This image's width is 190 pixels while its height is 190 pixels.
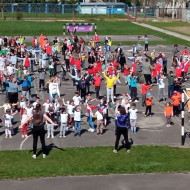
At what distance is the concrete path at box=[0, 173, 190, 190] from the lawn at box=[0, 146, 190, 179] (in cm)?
36

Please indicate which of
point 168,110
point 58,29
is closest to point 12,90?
point 168,110

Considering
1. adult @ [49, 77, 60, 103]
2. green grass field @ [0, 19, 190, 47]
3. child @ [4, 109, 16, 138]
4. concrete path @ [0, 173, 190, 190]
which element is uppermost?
green grass field @ [0, 19, 190, 47]

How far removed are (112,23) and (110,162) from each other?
56307 mm

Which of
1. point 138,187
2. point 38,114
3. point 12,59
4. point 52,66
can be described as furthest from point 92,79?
point 138,187

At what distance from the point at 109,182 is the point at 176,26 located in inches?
2191

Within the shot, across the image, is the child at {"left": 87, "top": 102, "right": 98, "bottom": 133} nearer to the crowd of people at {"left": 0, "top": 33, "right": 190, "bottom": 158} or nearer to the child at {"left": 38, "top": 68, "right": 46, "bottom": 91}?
the crowd of people at {"left": 0, "top": 33, "right": 190, "bottom": 158}

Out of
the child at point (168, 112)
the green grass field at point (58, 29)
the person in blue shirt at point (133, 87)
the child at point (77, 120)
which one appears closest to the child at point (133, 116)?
the child at point (168, 112)

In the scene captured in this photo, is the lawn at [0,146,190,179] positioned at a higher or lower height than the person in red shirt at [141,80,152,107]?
lower

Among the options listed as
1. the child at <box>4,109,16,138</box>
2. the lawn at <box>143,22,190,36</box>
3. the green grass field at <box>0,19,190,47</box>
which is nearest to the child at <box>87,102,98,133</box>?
the child at <box>4,109,16,138</box>

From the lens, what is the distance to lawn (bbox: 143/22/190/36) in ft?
201

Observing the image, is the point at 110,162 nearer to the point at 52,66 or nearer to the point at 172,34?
the point at 52,66

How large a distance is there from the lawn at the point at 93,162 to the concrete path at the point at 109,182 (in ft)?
1.18

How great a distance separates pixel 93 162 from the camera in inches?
627

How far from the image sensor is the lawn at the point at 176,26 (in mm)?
61125
